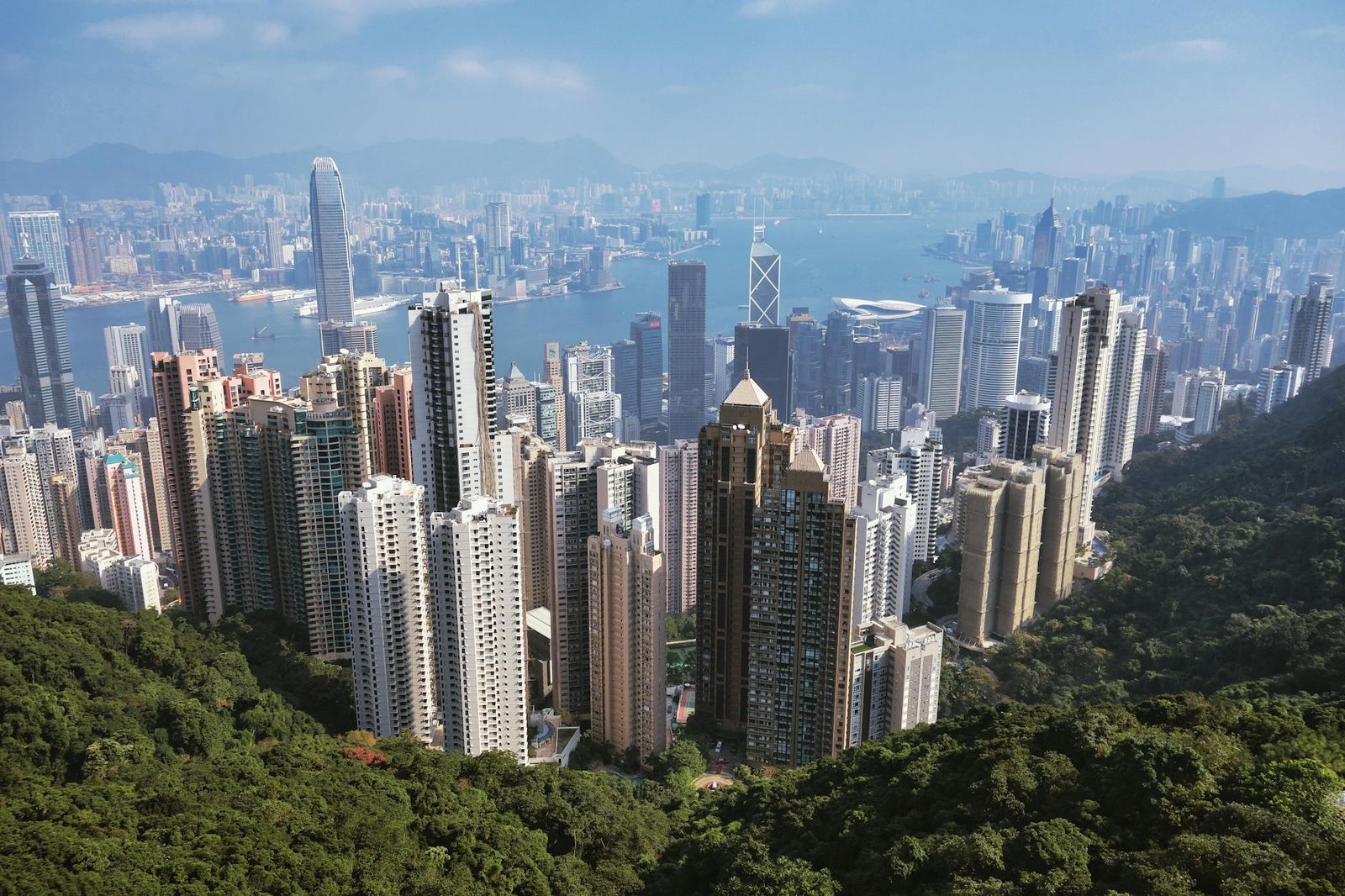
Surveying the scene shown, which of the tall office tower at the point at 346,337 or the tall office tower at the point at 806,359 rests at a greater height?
the tall office tower at the point at 346,337

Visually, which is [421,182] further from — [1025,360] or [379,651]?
[379,651]

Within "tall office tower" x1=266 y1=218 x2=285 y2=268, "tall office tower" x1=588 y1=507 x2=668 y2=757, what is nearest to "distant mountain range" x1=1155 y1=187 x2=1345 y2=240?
"tall office tower" x1=588 y1=507 x2=668 y2=757

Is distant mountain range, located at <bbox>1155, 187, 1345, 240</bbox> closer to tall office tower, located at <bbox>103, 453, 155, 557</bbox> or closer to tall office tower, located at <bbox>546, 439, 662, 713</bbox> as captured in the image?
tall office tower, located at <bbox>546, 439, 662, 713</bbox>

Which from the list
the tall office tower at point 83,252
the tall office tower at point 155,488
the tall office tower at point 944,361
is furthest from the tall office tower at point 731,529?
the tall office tower at point 83,252

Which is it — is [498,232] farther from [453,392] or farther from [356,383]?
[453,392]

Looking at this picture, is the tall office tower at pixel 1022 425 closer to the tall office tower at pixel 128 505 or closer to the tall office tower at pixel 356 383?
the tall office tower at pixel 356 383

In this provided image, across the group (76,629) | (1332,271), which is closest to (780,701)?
(76,629)
